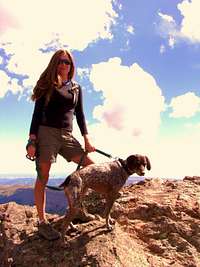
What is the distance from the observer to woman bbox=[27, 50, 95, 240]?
8.74m

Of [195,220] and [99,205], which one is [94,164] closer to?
[99,205]

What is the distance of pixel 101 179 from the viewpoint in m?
8.43

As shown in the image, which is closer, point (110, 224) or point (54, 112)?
point (54, 112)

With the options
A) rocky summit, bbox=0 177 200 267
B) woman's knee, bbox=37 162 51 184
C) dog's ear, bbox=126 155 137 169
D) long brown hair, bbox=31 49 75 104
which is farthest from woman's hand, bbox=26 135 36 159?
dog's ear, bbox=126 155 137 169

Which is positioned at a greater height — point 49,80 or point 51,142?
point 49,80

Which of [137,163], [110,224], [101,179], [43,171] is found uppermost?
[137,163]

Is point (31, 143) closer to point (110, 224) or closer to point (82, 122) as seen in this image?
point (82, 122)

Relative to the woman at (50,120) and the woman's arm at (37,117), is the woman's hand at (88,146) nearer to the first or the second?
the woman at (50,120)

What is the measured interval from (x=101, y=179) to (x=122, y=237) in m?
1.51

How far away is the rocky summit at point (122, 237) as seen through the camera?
8.24 meters

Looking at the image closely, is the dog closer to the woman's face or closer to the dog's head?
the dog's head

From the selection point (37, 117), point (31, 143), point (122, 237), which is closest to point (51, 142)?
point (31, 143)

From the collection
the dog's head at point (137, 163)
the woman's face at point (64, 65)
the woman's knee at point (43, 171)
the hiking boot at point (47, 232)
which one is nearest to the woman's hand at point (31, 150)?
the woman's knee at point (43, 171)

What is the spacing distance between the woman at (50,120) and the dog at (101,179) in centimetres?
68
